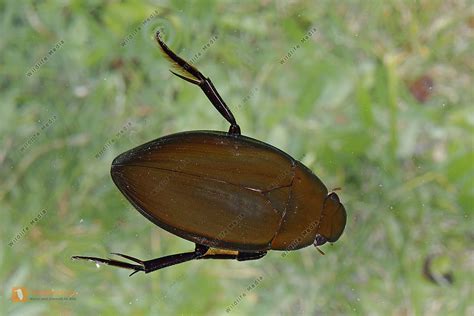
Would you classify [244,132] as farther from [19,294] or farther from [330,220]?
[19,294]

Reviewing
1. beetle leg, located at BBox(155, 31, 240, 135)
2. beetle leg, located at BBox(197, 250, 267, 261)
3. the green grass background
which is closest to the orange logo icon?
the green grass background

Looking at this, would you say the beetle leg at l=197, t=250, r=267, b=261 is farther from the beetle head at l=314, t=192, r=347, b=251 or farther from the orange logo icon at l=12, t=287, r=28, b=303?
the orange logo icon at l=12, t=287, r=28, b=303

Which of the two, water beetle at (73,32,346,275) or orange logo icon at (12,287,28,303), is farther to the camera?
orange logo icon at (12,287,28,303)

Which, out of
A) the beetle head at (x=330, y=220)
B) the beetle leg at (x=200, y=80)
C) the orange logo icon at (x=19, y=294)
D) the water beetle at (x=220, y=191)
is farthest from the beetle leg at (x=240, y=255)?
the orange logo icon at (x=19, y=294)

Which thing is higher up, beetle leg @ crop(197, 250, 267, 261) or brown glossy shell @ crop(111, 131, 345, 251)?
brown glossy shell @ crop(111, 131, 345, 251)

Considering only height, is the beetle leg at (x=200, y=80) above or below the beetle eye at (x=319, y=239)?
above

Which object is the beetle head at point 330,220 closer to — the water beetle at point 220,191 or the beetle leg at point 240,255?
the water beetle at point 220,191

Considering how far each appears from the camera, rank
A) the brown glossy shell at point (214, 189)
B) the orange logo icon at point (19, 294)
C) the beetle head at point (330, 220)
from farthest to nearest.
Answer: the orange logo icon at point (19, 294)
the beetle head at point (330, 220)
the brown glossy shell at point (214, 189)
